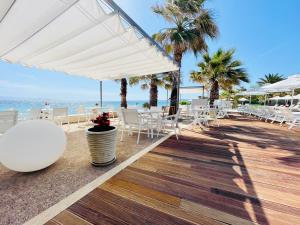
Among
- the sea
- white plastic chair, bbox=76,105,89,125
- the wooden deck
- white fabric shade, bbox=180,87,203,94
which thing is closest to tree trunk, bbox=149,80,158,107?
the sea

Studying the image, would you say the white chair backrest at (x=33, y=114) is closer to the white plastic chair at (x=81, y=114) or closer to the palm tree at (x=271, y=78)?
the white plastic chair at (x=81, y=114)

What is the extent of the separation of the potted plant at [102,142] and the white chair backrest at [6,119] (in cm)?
216

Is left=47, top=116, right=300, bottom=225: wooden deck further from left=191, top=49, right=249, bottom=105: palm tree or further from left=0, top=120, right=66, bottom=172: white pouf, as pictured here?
left=191, top=49, right=249, bottom=105: palm tree

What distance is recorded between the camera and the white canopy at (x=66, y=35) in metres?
2.24

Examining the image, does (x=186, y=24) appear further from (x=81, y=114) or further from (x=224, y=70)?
(x=81, y=114)

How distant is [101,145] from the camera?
8.05ft

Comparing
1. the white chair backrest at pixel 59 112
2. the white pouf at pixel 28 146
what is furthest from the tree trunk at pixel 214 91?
the white pouf at pixel 28 146

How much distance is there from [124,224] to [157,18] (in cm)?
787

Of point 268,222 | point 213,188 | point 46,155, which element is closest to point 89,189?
point 46,155

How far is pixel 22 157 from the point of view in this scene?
2.07 m

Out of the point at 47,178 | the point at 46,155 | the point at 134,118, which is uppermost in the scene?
the point at 134,118

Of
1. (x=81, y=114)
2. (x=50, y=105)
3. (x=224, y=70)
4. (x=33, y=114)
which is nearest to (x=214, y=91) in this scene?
(x=224, y=70)

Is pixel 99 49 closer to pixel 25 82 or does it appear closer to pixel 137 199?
pixel 137 199

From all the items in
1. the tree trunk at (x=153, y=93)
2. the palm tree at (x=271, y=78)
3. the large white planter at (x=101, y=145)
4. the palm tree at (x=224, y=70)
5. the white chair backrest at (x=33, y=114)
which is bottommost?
the large white planter at (x=101, y=145)
